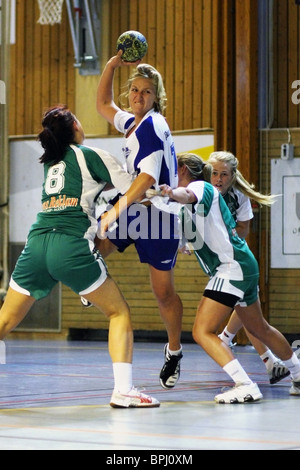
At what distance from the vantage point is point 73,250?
5.72 meters

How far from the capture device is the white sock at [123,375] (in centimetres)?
570

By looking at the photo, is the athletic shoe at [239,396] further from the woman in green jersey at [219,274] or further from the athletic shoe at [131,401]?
the athletic shoe at [131,401]

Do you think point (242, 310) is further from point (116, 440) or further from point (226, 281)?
point (116, 440)

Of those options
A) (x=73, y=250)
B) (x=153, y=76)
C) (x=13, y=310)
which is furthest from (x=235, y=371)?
(x=153, y=76)

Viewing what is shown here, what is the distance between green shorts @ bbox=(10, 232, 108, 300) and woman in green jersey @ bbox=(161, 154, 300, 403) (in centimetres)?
69

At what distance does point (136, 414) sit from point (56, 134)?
72.8 inches

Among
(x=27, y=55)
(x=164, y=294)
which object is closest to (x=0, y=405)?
(x=164, y=294)

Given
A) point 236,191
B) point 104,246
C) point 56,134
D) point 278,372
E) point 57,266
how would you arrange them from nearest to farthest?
point 57,266 → point 56,134 → point 104,246 → point 278,372 → point 236,191

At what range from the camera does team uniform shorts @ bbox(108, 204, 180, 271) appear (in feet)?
21.4

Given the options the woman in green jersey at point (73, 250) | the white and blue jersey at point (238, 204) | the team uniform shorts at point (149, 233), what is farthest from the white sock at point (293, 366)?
the white and blue jersey at point (238, 204)

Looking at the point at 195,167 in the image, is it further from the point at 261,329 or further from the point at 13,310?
the point at 13,310

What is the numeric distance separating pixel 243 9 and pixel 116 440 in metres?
10.2

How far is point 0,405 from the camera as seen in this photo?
236 inches

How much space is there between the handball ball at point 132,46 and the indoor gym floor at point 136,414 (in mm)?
2446
